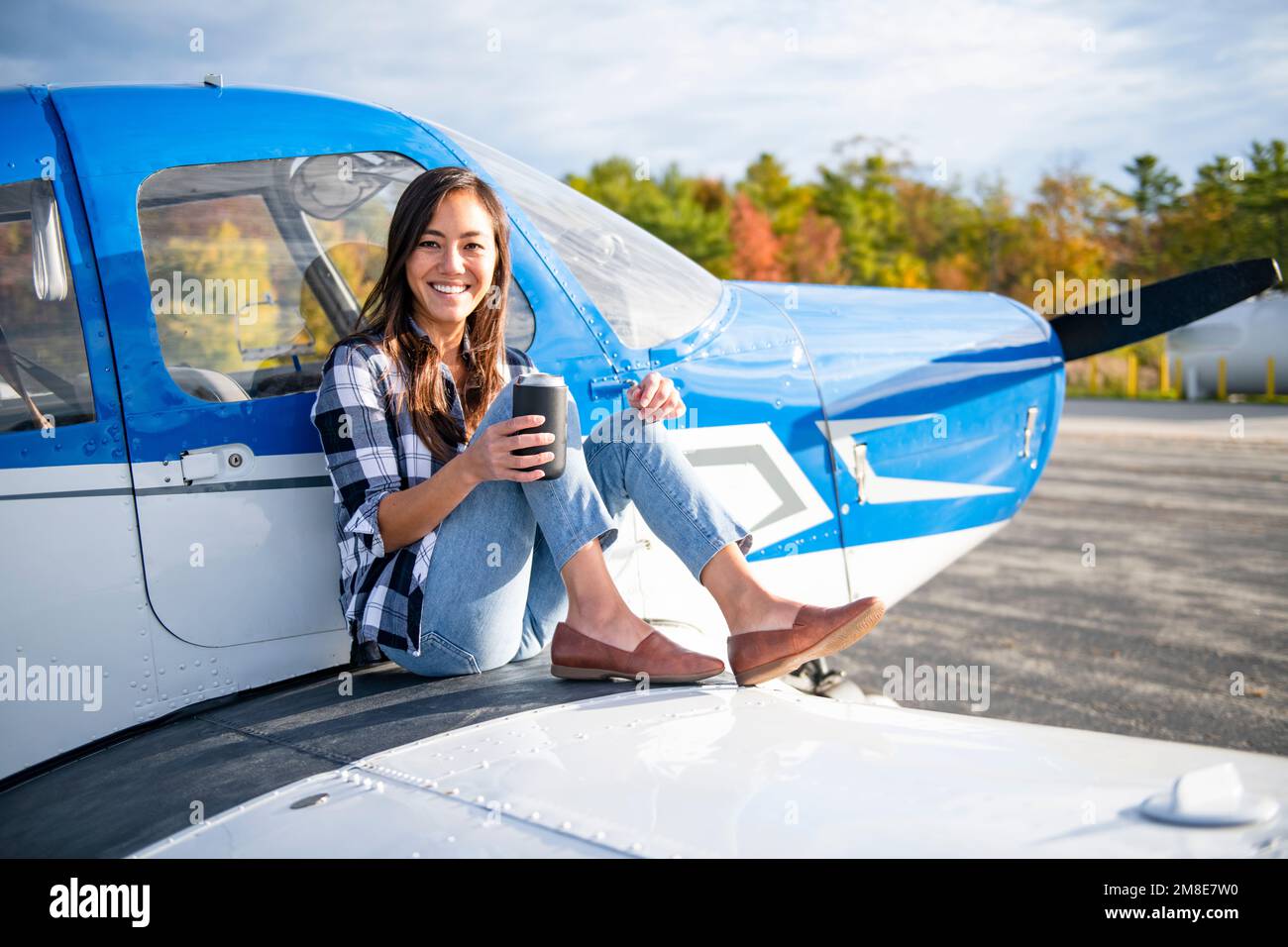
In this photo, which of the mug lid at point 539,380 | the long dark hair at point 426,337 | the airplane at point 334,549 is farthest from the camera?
the long dark hair at point 426,337

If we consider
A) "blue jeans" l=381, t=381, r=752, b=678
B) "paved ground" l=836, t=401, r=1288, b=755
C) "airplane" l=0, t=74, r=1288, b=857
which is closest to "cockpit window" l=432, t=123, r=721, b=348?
"airplane" l=0, t=74, r=1288, b=857

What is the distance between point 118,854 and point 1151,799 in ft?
5.46

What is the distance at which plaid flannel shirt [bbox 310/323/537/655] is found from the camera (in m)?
2.39

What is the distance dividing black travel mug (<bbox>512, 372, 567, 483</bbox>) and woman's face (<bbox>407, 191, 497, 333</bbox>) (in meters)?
0.59

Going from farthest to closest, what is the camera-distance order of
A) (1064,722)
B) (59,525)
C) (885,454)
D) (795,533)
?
(1064,722) < (885,454) < (795,533) < (59,525)

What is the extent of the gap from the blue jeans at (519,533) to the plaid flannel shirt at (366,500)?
0.06 metres

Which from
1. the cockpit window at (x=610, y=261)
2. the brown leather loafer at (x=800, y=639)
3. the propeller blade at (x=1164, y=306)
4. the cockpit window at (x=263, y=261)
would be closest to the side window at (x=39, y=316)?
the cockpit window at (x=263, y=261)

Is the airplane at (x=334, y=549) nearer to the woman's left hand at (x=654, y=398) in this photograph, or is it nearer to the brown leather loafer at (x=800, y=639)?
the brown leather loafer at (x=800, y=639)

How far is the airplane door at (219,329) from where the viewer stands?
231 centimetres

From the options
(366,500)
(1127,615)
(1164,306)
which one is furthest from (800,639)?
(1127,615)
